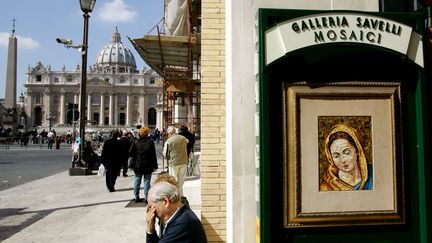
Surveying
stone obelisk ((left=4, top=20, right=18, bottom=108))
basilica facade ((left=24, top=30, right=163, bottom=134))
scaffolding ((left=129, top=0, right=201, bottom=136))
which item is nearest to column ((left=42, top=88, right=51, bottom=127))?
basilica facade ((left=24, top=30, right=163, bottom=134))

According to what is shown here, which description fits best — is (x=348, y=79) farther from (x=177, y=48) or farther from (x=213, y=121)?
(x=177, y=48)

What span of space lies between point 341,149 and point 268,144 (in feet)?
2.04

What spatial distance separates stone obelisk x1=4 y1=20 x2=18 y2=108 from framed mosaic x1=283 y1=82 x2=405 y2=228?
57.8 meters

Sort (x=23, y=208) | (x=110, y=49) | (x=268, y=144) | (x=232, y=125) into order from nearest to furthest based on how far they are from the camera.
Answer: (x=268, y=144) < (x=232, y=125) < (x=23, y=208) < (x=110, y=49)

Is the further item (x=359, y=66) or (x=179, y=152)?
(x=179, y=152)

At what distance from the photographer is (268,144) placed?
10.3 feet

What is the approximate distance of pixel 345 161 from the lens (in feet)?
10.7

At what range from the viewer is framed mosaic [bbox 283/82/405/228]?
321 cm

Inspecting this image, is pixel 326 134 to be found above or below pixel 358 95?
below

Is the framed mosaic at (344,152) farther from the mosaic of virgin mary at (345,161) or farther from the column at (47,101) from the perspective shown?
the column at (47,101)

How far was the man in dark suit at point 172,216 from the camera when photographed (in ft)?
8.47

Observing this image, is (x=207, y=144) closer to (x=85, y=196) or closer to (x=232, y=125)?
(x=232, y=125)

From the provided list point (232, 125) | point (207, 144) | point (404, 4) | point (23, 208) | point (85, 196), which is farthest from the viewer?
point (85, 196)

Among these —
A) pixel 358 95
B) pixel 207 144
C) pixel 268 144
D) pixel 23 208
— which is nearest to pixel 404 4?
pixel 358 95
